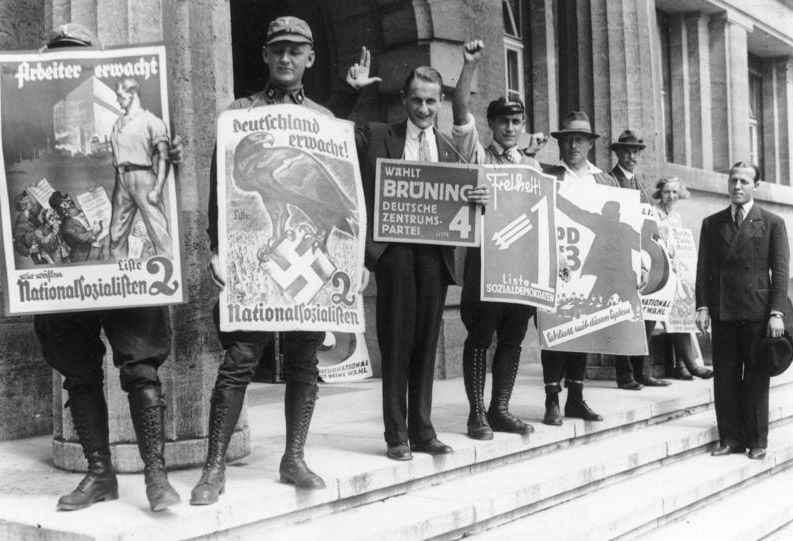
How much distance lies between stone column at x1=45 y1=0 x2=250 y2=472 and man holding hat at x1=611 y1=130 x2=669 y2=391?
3.84m

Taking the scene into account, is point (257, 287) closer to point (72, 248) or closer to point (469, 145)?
point (72, 248)

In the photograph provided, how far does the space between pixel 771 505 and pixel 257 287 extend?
379 cm

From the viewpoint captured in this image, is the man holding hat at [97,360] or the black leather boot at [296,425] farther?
the black leather boot at [296,425]

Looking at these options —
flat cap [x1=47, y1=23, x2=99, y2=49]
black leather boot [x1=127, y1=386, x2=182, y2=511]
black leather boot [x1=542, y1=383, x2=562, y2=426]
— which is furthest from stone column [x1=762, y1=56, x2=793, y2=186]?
black leather boot [x1=127, y1=386, x2=182, y2=511]

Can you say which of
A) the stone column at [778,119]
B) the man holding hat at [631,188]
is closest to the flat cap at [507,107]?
the man holding hat at [631,188]

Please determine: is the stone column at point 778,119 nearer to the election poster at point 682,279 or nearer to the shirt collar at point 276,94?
the election poster at point 682,279

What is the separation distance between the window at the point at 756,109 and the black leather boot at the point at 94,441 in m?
17.3

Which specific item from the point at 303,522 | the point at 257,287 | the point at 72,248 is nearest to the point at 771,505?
the point at 303,522

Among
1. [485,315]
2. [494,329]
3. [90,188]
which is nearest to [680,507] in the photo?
[494,329]

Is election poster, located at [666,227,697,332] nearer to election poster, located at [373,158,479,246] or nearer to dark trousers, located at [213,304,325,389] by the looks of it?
election poster, located at [373,158,479,246]

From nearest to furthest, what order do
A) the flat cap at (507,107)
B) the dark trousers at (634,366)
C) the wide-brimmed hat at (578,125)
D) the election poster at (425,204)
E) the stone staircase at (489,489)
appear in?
the stone staircase at (489,489) → the election poster at (425,204) → the flat cap at (507,107) → the wide-brimmed hat at (578,125) → the dark trousers at (634,366)

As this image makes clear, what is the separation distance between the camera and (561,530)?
15.2 ft

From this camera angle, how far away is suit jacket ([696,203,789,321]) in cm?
631

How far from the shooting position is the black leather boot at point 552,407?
6078 millimetres
